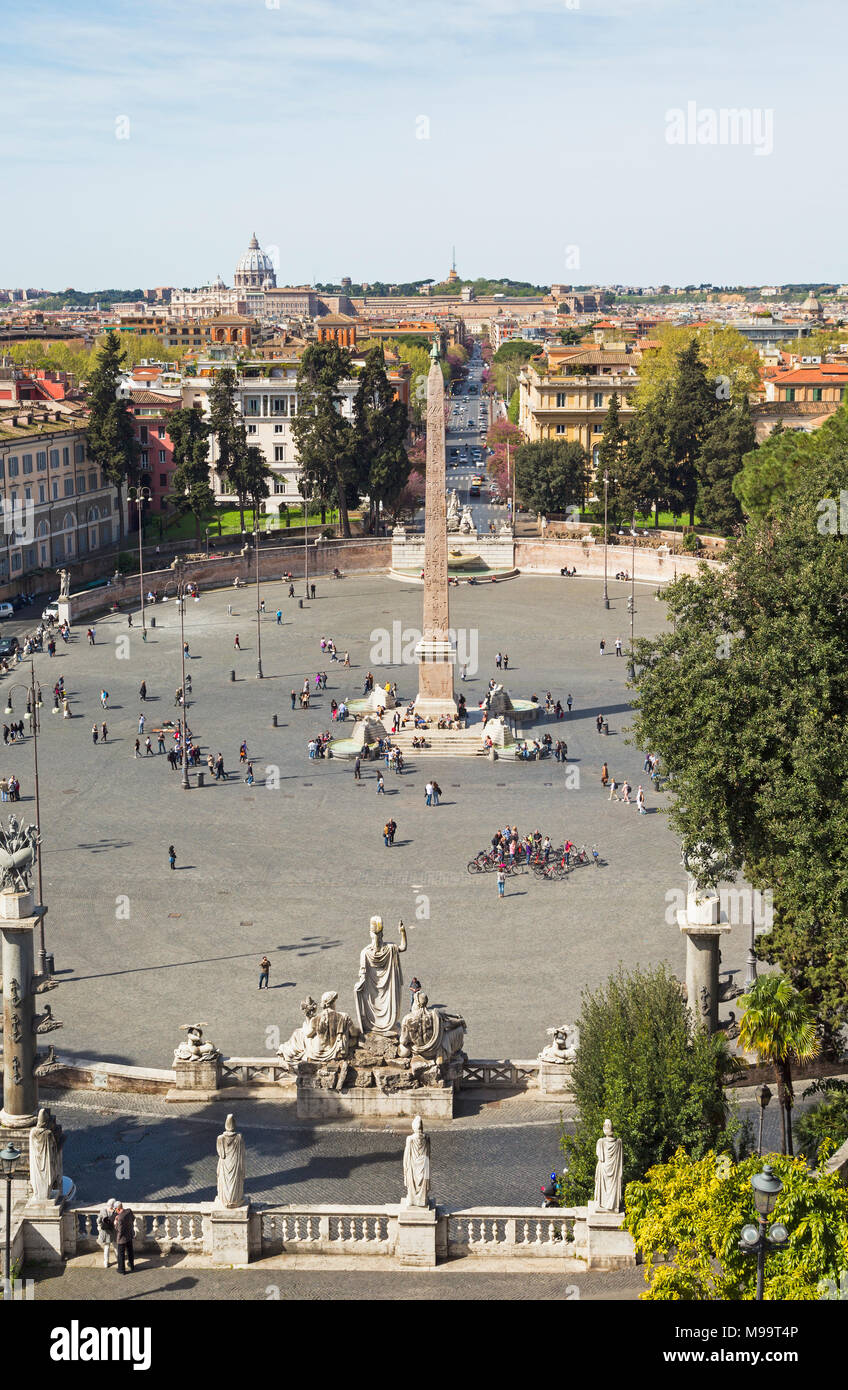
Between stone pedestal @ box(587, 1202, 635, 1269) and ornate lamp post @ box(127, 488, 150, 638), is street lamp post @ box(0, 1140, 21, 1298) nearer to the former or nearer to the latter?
stone pedestal @ box(587, 1202, 635, 1269)

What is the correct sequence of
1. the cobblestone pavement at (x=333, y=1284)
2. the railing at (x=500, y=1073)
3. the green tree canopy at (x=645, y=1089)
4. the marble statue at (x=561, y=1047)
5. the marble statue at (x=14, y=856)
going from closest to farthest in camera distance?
the cobblestone pavement at (x=333, y=1284) < the green tree canopy at (x=645, y=1089) < the marble statue at (x=14, y=856) < the marble statue at (x=561, y=1047) < the railing at (x=500, y=1073)

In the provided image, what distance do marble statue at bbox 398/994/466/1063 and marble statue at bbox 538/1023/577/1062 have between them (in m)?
1.58

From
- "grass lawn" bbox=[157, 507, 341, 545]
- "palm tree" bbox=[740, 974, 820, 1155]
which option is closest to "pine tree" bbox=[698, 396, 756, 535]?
"grass lawn" bbox=[157, 507, 341, 545]

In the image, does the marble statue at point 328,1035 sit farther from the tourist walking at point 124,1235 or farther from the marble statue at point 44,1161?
the tourist walking at point 124,1235

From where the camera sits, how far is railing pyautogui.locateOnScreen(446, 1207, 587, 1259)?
19.9 meters

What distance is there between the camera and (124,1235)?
1959cm

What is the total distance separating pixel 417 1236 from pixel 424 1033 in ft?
21.5

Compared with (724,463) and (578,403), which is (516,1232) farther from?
(578,403)

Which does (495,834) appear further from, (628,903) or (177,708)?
(177,708)

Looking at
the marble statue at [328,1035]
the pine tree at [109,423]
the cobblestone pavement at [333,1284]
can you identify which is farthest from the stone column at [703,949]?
the pine tree at [109,423]

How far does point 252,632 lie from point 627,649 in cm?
1569

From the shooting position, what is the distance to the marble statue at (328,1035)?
86.5ft

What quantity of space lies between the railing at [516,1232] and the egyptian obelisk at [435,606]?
3658 centimetres
